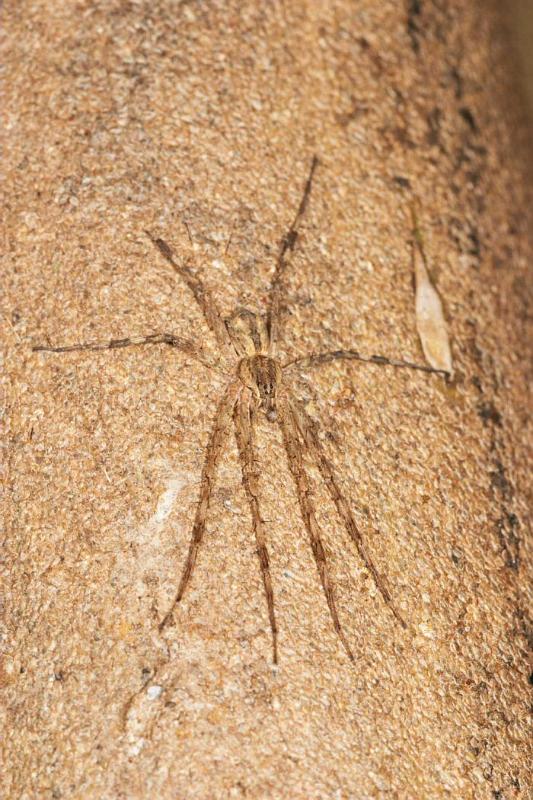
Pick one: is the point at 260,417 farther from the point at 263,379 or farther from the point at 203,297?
the point at 203,297

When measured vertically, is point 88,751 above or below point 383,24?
below

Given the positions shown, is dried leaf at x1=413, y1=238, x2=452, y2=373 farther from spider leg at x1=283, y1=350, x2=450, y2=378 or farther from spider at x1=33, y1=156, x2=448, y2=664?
spider at x1=33, y1=156, x2=448, y2=664

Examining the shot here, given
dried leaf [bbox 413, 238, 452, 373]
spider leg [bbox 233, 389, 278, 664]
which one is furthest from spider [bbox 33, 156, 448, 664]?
dried leaf [bbox 413, 238, 452, 373]

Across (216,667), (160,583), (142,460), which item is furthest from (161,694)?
(142,460)

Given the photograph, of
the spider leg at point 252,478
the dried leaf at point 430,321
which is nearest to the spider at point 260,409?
the spider leg at point 252,478

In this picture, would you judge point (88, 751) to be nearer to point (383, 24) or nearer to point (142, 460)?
point (142, 460)

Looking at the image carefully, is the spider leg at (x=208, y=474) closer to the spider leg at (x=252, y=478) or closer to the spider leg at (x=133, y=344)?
the spider leg at (x=252, y=478)

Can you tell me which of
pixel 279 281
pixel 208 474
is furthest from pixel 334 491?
pixel 279 281
